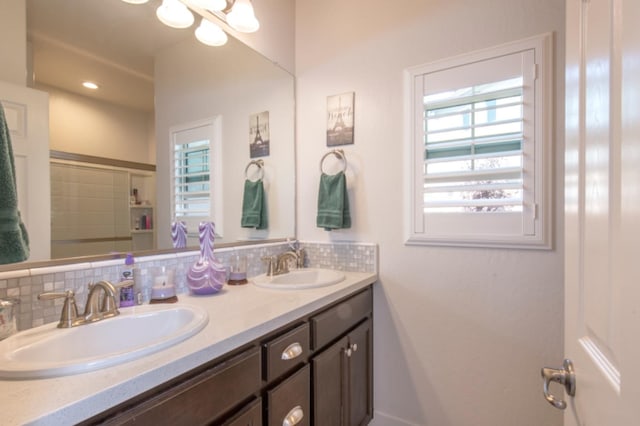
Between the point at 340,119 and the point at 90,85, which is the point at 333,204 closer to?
the point at 340,119

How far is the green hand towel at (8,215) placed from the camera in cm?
66

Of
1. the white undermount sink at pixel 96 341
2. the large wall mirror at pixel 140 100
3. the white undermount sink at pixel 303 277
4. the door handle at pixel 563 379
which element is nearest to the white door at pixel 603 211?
the door handle at pixel 563 379

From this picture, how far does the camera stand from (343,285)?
1.39m

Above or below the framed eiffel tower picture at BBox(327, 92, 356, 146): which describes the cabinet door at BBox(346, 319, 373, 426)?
below

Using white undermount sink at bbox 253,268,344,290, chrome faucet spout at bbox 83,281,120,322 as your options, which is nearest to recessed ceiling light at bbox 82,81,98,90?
chrome faucet spout at bbox 83,281,120,322

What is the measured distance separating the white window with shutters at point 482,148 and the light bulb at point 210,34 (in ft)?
3.17

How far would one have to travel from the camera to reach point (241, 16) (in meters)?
1.51

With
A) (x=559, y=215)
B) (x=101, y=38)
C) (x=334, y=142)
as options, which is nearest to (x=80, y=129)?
(x=101, y=38)

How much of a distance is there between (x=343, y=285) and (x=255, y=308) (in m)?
0.47

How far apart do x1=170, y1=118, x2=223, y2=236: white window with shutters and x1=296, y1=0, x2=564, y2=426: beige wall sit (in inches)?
22.4

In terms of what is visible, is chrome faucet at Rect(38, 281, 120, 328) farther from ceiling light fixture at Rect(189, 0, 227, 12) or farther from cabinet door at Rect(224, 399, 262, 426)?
ceiling light fixture at Rect(189, 0, 227, 12)

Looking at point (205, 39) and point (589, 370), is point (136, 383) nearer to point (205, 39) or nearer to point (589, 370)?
point (589, 370)

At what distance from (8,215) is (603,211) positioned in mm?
1149

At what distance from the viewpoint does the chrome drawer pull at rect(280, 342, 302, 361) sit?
1.00 metres
